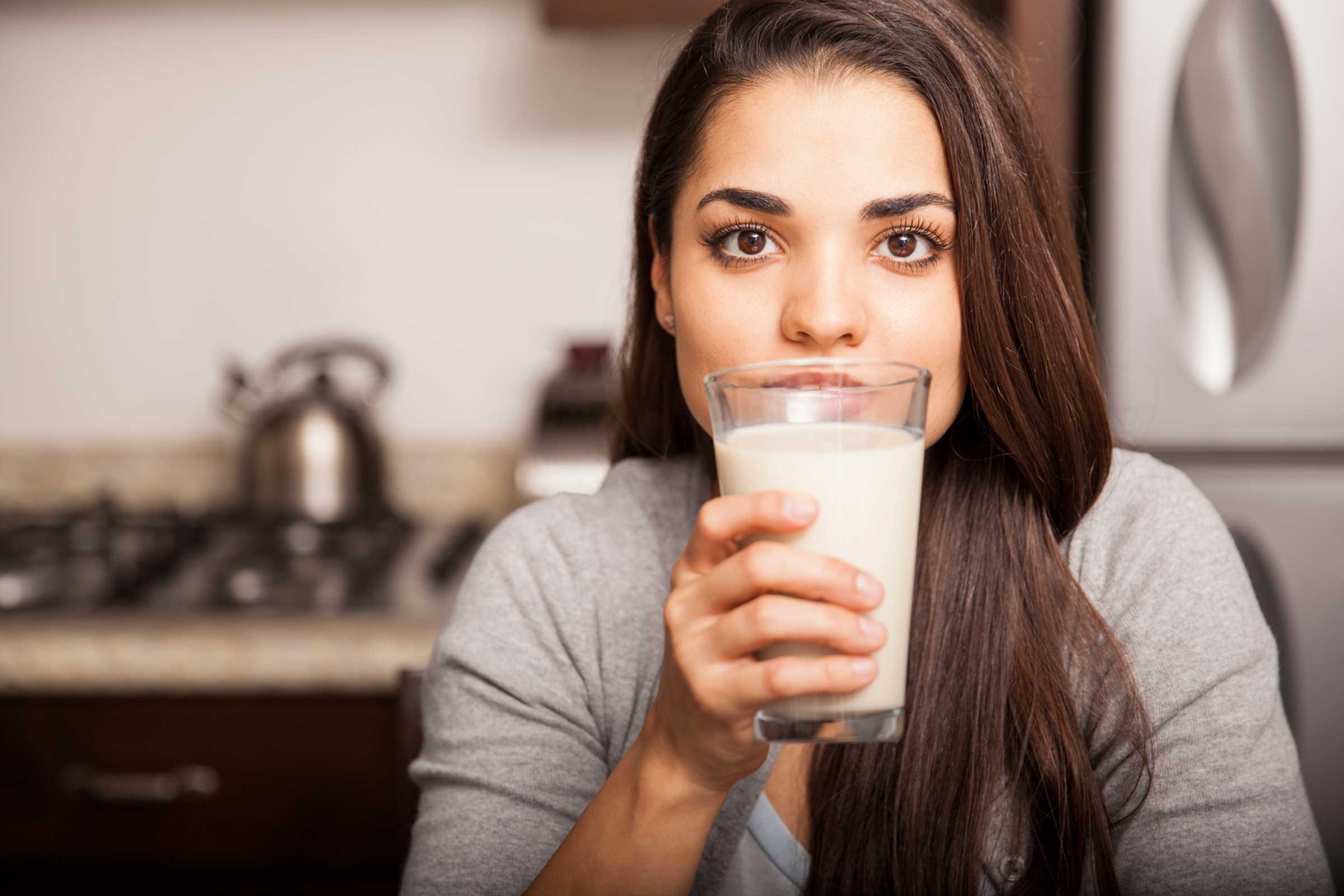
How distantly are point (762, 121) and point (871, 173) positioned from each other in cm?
11

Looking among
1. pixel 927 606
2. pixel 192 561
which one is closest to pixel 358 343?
pixel 192 561

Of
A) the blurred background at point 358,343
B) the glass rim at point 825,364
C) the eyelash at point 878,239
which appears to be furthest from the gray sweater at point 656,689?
the glass rim at point 825,364

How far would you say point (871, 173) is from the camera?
34.9 inches

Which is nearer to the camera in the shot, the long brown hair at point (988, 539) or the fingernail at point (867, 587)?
the fingernail at point (867, 587)

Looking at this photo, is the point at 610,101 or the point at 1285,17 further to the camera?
the point at 610,101

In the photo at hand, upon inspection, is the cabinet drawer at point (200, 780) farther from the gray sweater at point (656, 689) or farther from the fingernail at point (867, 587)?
the fingernail at point (867, 587)

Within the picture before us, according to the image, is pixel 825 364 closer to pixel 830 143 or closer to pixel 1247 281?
pixel 830 143

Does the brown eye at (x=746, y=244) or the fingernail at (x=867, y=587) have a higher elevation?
the brown eye at (x=746, y=244)

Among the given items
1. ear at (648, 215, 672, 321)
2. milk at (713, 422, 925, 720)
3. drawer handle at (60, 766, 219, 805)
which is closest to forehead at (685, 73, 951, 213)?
ear at (648, 215, 672, 321)

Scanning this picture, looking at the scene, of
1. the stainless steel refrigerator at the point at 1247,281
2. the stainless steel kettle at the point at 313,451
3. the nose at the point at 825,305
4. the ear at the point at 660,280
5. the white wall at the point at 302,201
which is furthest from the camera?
the white wall at the point at 302,201

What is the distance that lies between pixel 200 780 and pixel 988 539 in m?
1.19

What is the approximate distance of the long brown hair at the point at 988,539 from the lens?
3.12ft

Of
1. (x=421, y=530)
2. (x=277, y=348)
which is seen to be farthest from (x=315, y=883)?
(x=277, y=348)

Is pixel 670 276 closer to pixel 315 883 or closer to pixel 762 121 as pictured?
pixel 762 121
